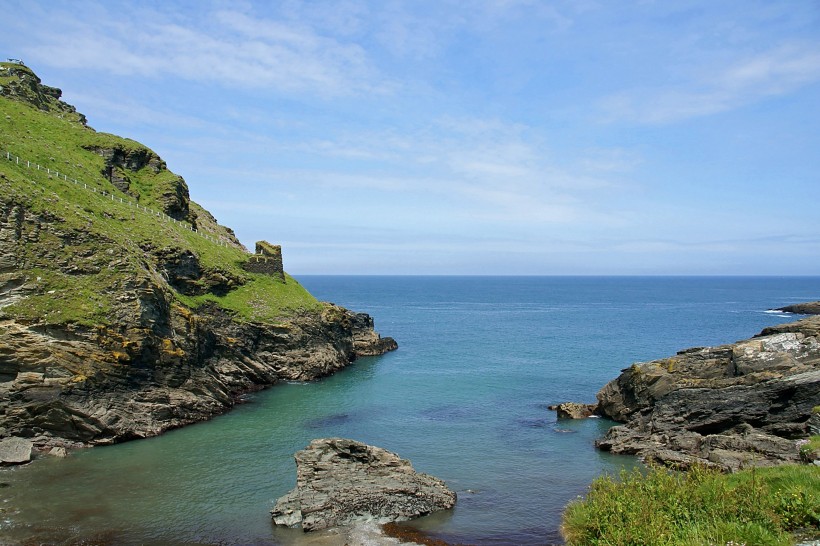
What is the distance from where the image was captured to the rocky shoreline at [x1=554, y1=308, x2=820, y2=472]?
3450 centimetres

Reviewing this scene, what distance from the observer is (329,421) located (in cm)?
5075

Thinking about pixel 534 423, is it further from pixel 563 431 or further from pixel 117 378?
pixel 117 378

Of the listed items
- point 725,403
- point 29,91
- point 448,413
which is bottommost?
point 448,413

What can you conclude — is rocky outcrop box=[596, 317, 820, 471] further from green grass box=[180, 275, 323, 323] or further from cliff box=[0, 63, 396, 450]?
green grass box=[180, 275, 323, 323]

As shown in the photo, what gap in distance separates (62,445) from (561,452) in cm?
3527

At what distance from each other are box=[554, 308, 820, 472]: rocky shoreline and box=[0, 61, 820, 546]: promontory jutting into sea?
0.53 ft

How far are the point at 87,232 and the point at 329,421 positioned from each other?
26393 mm

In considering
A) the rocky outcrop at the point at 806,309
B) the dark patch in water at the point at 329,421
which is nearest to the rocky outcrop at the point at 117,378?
the dark patch in water at the point at 329,421

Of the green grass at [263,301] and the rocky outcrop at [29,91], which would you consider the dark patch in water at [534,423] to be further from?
the rocky outcrop at [29,91]

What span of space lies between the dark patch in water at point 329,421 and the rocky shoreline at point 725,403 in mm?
21600

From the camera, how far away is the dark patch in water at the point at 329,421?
161 feet

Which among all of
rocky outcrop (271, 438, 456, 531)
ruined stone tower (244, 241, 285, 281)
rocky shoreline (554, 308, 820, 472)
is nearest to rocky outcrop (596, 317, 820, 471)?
rocky shoreline (554, 308, 820, 472)

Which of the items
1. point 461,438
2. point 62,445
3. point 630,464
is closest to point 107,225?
point 62,445

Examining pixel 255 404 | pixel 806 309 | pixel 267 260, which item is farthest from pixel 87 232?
pixel 806 309
